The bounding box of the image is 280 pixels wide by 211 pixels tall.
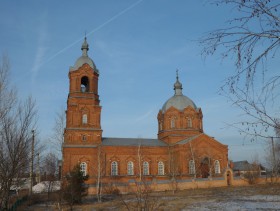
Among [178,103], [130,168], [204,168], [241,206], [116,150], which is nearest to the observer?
[241,206]

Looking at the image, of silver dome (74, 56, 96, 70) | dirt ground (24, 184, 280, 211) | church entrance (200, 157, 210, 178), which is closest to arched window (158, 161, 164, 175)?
church entrance (200, 157, 210, 178)

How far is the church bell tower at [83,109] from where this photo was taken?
1601 inches

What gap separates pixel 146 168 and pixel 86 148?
9.33 metres

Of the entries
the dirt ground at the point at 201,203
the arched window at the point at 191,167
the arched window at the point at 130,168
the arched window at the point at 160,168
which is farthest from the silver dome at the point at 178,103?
the dirt ground at the point at 201,203

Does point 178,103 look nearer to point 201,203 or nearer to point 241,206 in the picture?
Result: point 201,203

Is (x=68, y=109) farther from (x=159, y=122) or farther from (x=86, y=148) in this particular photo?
(x=159, y=122)

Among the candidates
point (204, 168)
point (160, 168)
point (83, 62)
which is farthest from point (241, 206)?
point (83, 62)

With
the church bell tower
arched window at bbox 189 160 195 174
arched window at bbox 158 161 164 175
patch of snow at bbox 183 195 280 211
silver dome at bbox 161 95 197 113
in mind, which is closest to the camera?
patch of snow at bbox 183 195 280 211

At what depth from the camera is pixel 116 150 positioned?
42.0m

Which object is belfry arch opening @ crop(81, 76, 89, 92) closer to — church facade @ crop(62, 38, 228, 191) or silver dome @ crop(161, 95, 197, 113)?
church facade @ crop(62, 38, 228, 191)

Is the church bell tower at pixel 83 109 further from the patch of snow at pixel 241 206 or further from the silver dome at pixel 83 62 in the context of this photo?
the patch of snow at pixel 241 206

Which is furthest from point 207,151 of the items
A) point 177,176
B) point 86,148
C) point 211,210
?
point 211,210

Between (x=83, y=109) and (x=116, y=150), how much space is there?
7.34m

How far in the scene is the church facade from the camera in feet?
131
